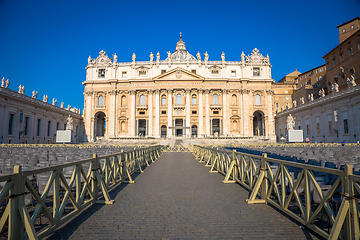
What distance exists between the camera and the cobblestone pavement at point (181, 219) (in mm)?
3838

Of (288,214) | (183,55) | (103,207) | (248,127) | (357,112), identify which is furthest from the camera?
(183,55)

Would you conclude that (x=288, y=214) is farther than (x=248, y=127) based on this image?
No

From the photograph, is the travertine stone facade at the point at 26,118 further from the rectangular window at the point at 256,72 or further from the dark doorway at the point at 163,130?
the rectangular window at the point at 256,72

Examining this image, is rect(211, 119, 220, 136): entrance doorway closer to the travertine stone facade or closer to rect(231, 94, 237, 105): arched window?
rect(231, 94, 237, 105): arched window

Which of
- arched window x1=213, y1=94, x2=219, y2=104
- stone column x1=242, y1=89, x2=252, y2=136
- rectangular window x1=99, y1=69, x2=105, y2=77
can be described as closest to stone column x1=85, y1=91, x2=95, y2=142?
rectangular window x1=99, y1=69, x2=105, y2=77

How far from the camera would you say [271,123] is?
55.3 m

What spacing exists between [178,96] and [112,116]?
1790cm

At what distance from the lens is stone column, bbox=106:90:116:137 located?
5581 centimetres

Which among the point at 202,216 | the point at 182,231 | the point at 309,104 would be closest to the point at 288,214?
the point at 202,216

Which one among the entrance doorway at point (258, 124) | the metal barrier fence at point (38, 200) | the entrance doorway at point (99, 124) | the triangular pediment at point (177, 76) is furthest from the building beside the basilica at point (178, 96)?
the metal barrier fence at point (38, 200)

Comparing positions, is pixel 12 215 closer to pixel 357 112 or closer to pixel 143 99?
pixel 357 112

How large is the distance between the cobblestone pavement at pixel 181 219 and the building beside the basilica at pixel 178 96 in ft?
159

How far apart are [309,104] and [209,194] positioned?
43597mm

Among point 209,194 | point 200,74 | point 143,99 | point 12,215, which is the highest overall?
point 200,74
